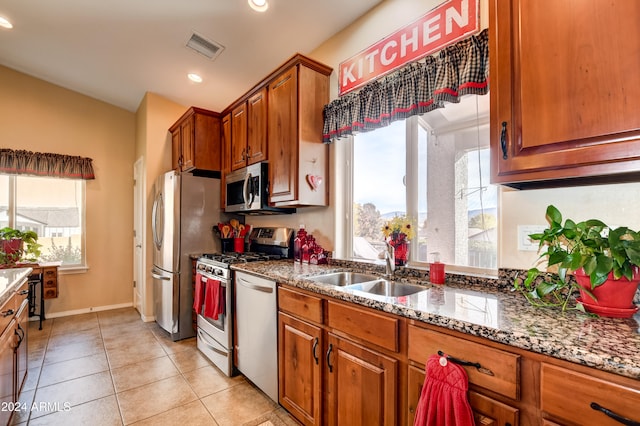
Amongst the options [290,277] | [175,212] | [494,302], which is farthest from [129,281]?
[494,302]

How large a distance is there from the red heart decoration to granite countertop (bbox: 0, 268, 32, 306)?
184 cm

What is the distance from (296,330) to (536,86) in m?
1.63

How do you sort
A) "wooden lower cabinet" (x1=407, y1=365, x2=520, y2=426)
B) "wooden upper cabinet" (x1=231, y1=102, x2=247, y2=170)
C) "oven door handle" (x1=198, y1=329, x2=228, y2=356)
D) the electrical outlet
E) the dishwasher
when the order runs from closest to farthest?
"wooden lower cabinet" (x1=407, y1=365, x2=520, y2=426), the electrical outlet, the dishwasher, "oven door handle" (x1=198, y1=329, x2=228, y2=356), "wooden upper cabinet" (x1=231, y1=102, x2=247, y2=170)

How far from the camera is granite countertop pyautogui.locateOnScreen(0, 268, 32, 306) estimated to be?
1472 millimetres

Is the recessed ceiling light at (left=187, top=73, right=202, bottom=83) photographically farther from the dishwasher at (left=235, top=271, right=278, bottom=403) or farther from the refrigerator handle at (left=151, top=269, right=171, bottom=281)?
the dishwasher at (left=235, top=271, right=278, bottom=403)

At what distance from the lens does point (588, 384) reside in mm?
774

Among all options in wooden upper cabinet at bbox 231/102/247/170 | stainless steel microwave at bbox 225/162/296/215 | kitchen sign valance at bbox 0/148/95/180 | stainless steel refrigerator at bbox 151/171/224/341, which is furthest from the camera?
kitchen sign valance at bbox 0/148/95/180

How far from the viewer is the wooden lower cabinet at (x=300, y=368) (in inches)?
63.7

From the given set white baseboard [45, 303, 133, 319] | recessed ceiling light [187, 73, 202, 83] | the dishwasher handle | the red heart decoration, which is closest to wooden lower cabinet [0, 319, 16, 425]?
the dishwasher handle

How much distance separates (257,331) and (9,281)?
1480 mm

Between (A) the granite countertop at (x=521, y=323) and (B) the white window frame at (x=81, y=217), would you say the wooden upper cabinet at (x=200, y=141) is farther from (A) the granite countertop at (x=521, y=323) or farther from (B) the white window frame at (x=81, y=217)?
(A) the granite countertop at (x=521, y=323)

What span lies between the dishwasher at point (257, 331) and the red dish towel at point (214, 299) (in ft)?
0.60

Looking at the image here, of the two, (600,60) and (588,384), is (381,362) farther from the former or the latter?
(600,60)

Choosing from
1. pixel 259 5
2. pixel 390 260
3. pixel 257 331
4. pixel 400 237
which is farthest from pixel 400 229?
pixel 259 5
